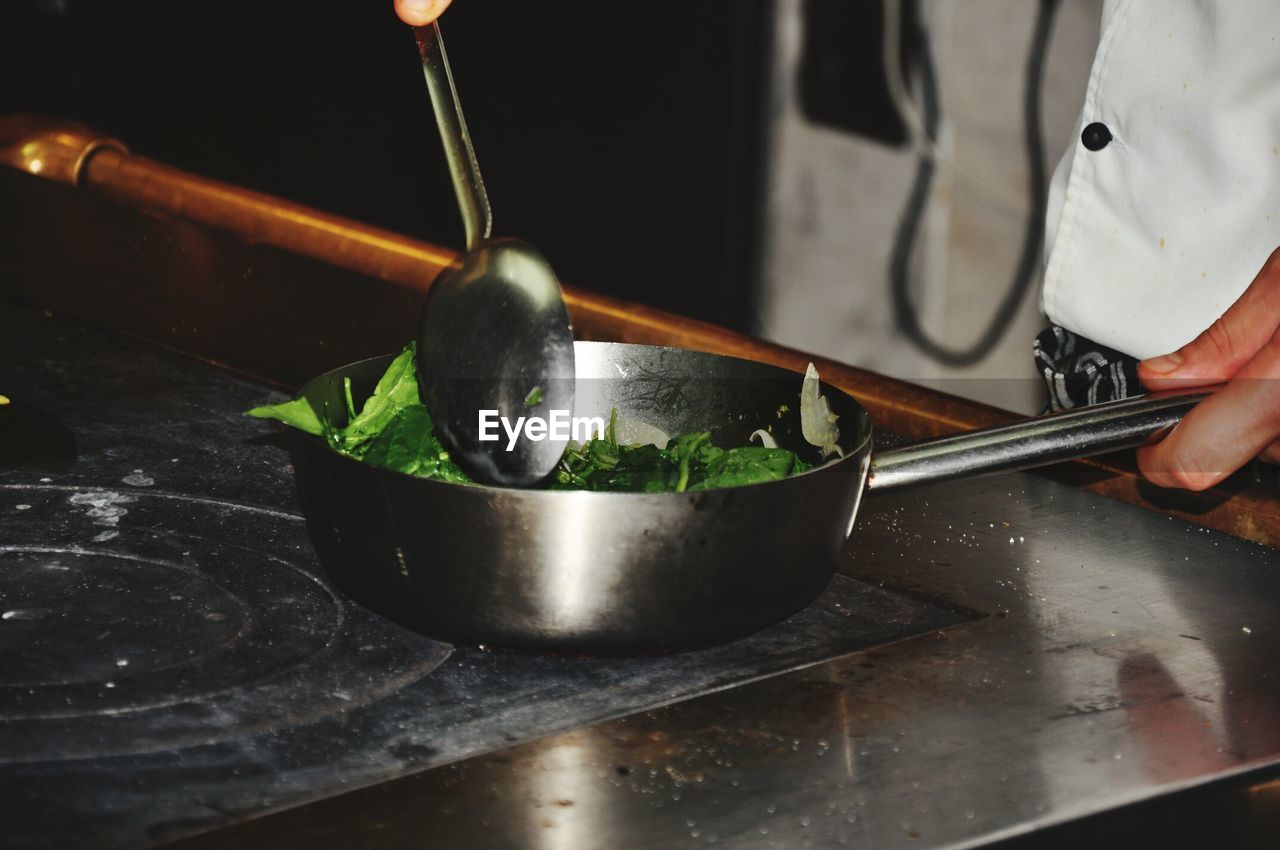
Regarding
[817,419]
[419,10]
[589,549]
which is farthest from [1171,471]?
[419,10]

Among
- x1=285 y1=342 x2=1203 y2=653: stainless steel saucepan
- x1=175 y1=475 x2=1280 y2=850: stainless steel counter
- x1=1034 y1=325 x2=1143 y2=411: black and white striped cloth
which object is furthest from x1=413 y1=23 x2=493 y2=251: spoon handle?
x1=1034 y1=325 x2=1143 y2=411: black and white striped cloth

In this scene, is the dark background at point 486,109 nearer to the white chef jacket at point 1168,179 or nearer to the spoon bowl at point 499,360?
the white chef jacket at point 1168,179

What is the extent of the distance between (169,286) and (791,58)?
193 cm

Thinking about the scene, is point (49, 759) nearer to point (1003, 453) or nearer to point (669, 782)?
point (669, 782)

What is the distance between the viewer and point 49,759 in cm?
74

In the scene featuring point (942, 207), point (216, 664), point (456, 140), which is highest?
point (456, 140)

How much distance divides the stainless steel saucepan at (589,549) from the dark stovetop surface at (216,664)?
0.03 meters

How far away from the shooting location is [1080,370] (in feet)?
5.13

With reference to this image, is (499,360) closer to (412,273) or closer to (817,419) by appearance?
(817,419)

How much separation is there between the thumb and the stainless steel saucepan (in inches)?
11.4

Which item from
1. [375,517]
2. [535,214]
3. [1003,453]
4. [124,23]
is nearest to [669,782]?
[375,517]

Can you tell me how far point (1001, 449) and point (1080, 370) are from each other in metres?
0.67

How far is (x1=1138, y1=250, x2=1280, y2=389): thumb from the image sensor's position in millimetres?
1120

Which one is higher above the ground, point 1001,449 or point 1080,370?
point 1001,449
